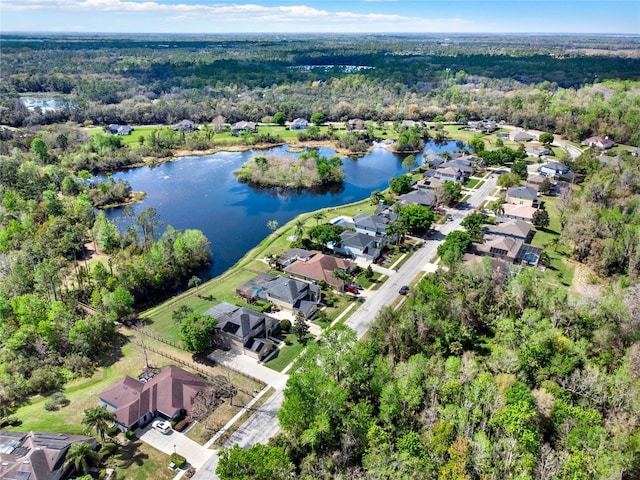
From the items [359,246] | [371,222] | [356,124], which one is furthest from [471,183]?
[356,124]

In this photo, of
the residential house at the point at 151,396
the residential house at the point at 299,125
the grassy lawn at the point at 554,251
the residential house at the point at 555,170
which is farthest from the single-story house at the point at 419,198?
the residential house at the point at 299,125

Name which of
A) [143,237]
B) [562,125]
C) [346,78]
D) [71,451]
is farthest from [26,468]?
[346,78]

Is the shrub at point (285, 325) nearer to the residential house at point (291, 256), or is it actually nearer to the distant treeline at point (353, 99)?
the residential house at point (291, 256)

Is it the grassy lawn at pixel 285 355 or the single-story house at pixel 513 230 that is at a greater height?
the single-story house at pixel 513 230

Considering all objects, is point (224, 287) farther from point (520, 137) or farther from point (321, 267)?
point (520, 137)

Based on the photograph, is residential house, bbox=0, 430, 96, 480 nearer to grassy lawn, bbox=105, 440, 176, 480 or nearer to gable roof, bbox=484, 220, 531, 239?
grassy lawn, bbox=105, 440, 176, 480

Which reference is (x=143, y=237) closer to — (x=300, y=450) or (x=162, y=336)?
(x=162, y=336)
